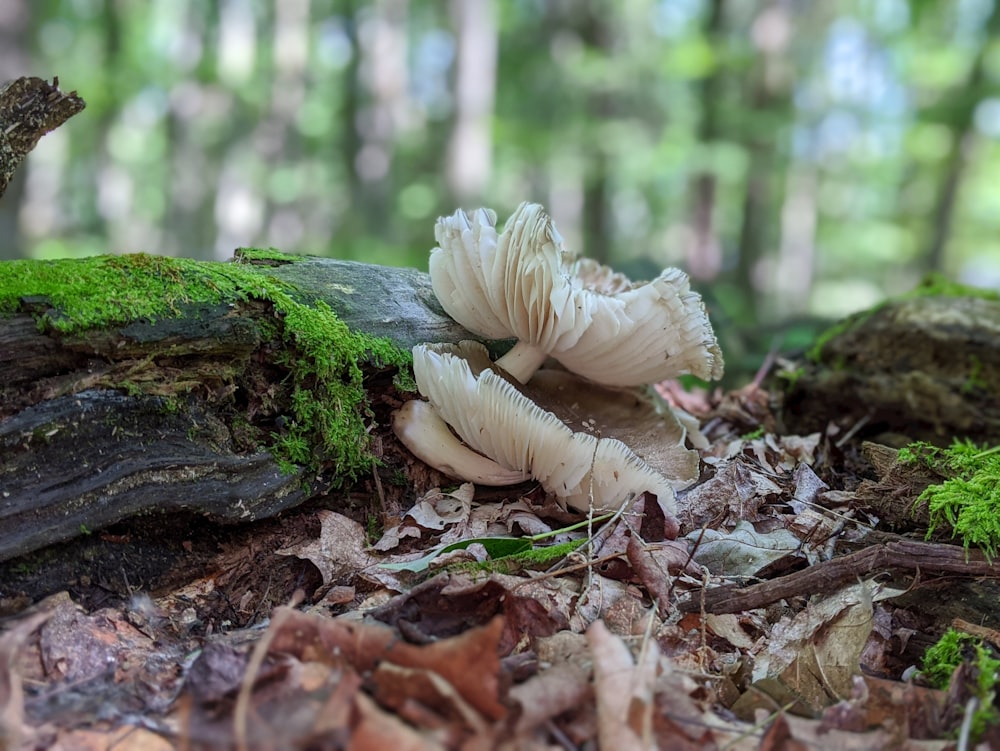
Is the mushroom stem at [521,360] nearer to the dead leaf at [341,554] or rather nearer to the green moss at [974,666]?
the dead leaf at [341,554]

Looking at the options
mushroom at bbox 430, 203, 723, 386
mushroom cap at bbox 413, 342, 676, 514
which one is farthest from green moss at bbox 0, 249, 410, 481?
mushroom at bbox 430, 203, 723, 386

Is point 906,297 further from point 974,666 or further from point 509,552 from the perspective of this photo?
point 509,552

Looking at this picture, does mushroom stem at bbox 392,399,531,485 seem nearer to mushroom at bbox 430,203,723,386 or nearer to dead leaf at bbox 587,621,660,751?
mushroom at bbox 430,203,723,386

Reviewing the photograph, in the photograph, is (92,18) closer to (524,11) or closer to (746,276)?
(524,11)

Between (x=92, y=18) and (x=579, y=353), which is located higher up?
(x=92, y=18)

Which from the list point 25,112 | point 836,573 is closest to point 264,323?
point 25,112

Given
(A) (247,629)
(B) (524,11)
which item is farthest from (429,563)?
(B) (524,11)

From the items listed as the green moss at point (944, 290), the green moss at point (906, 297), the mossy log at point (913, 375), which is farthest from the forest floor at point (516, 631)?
the green moss at point (944, 290)
